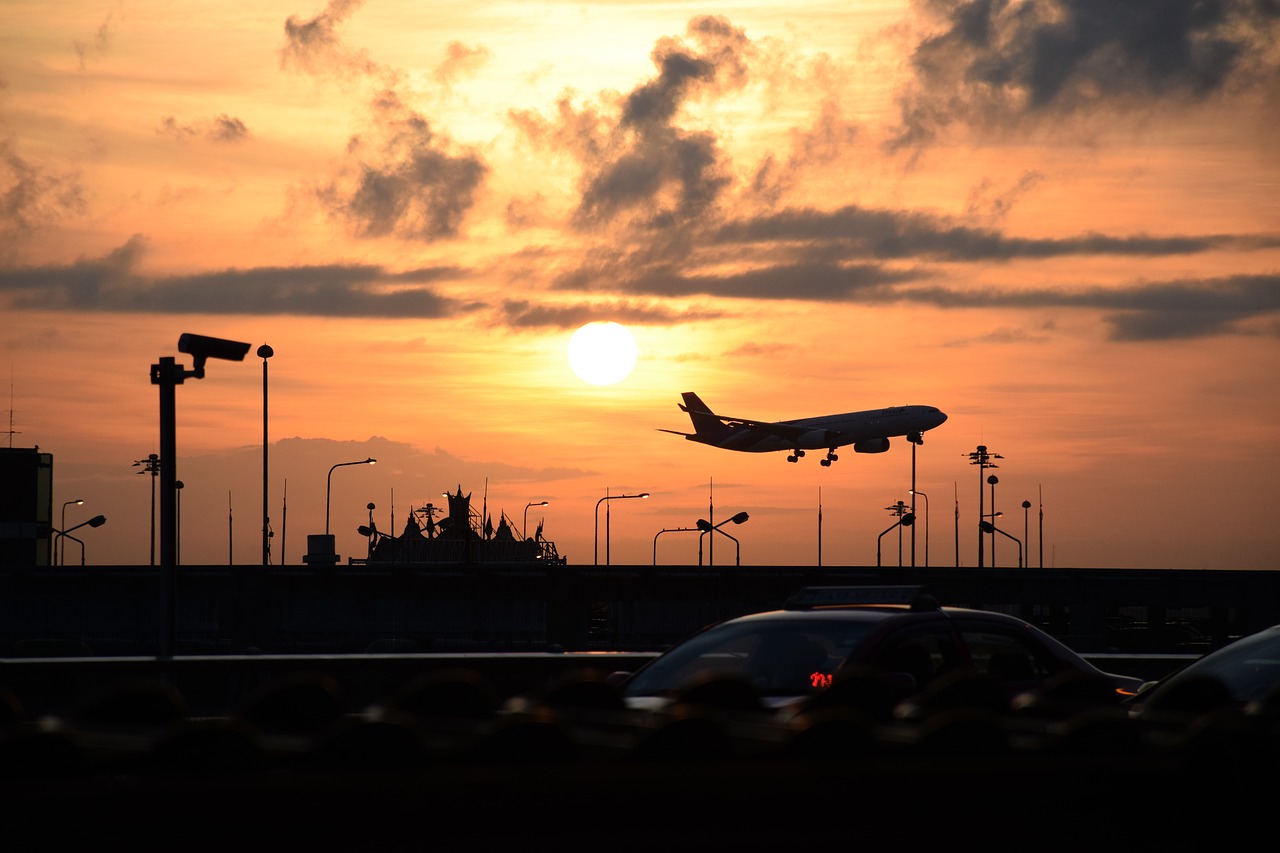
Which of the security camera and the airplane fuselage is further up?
the airplane fuselage

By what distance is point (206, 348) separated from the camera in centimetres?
1645

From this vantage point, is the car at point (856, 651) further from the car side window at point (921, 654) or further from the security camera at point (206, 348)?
the security camera at point (206, 348)

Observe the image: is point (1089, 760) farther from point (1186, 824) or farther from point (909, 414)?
point (909, 414)

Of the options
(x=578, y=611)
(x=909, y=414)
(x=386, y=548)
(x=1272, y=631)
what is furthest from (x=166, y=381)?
(x=386, y=548)

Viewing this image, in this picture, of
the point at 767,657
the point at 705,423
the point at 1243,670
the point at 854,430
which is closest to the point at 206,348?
the point at 767,657

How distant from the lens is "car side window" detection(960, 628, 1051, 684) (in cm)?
954

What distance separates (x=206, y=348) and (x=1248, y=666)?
11.0 m

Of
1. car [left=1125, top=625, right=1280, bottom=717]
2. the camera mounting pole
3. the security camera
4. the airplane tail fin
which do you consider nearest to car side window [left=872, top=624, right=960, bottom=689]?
car [left=1125, top=625, right=1280, bottom=717]

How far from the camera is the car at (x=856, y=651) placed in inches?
346

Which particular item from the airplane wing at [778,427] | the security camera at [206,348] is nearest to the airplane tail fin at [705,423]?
the airplane wing at [778,427]

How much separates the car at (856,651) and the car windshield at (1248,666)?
64 centimetres

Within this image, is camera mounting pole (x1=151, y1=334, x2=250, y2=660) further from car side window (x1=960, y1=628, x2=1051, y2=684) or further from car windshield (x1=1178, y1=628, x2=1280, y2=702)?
car windshield (x1=1178, y1=628, x2=1280, y2=702)

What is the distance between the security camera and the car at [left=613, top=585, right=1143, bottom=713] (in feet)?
27.7

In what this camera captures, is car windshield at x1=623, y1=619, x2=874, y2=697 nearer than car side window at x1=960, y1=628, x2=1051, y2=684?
Yes
